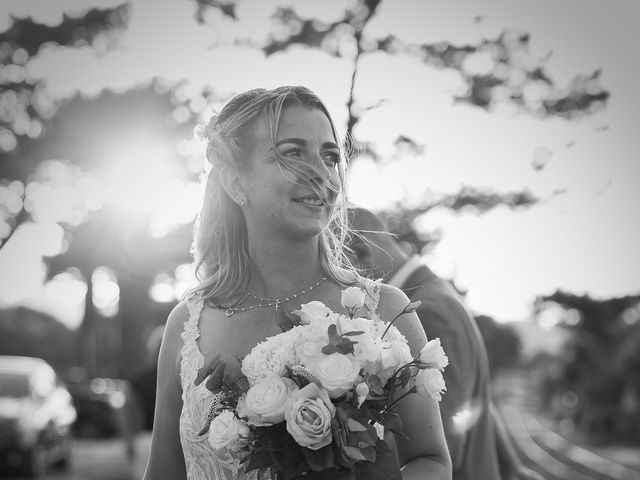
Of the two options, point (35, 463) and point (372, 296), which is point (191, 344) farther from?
point (35, 463)

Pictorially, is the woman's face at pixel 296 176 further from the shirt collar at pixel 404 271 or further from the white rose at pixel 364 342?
the shirt collar at pixel 404 271

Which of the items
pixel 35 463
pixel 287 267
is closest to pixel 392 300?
pixel 287 267

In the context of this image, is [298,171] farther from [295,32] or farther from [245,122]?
[295,32]

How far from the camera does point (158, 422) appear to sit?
2.71 m

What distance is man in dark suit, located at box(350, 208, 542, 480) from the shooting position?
113 inches

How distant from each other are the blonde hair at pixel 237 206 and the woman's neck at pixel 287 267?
4 cm

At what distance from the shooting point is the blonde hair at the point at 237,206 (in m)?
2.52

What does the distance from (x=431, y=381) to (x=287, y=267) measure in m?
0.72

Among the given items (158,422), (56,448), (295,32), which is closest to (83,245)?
(56,448)

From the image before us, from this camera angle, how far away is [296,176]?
2383 mm

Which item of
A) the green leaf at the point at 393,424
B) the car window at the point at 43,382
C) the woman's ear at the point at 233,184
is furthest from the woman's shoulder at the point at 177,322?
the car window at the point at 43,382

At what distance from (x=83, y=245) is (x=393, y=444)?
17.9m

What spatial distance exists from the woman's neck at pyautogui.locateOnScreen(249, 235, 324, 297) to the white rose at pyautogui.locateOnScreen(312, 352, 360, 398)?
62 cm

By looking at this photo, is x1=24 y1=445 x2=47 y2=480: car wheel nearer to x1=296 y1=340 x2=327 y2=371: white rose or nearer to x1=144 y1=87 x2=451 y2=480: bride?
x1=144 y1=87 x2=451 y2=480: bride
